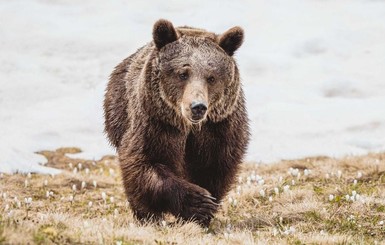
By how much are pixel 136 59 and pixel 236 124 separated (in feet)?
5.93

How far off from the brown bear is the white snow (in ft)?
16.8

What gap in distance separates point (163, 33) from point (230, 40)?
0.79 meters

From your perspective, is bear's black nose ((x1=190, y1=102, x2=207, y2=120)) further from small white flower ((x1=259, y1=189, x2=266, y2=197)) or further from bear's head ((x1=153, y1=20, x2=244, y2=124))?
small white flower ((x1=259, y1=189, x2=266, y2=197))

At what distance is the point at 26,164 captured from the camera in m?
12.8

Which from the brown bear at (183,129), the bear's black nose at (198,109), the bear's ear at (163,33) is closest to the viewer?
the bear's black nose at (198,109)

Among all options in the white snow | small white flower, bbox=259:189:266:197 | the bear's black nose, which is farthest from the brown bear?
the white snow

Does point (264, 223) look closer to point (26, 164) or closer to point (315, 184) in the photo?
point (315, 184)

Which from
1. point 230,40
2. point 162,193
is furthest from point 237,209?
point 230,40

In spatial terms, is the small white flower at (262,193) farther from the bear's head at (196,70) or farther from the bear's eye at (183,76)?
the bear's eye at (183,76)

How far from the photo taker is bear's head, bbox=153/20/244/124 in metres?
7.15

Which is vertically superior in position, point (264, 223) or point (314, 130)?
point (264, 223)

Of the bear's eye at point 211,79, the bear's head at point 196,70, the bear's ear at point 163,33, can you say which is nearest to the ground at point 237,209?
the bear's head at point 196,70

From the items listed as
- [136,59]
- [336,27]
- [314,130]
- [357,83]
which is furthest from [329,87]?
[136,59]

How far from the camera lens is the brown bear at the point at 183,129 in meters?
7.32
